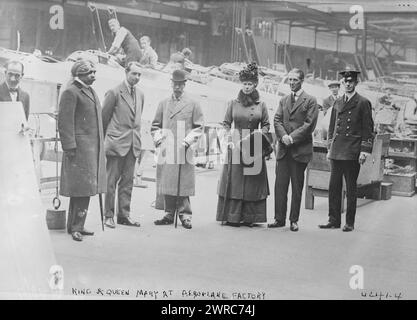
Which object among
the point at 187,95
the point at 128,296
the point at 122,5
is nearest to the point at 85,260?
the point at 128,296

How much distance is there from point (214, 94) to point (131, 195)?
808mm

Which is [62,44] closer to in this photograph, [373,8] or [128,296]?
[128,296]

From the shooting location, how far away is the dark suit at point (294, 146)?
3986 millimetres

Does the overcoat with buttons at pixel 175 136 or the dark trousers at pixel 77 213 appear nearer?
the dark trousers at pixel 77 213

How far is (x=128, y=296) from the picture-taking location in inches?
129

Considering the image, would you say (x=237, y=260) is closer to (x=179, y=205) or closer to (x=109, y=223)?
(x=179, y=205)

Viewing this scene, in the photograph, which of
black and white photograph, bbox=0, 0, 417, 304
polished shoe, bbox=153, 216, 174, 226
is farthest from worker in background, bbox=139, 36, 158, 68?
polished shoe, bbox=153, 216, 174, 226

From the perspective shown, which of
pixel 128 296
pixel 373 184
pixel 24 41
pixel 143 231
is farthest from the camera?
pixel 373 184

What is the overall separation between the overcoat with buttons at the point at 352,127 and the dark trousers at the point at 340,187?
3.5 inches

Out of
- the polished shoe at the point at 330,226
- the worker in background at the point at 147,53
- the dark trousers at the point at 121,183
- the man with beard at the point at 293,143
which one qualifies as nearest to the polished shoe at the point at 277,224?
the man with beard at the point at 293,143

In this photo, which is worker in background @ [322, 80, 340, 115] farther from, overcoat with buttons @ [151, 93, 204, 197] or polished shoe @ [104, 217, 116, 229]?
polished shoe @ [104, 217, 116, 229]

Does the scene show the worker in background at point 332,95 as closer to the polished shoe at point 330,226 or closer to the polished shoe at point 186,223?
the polished shoe at point 330,226

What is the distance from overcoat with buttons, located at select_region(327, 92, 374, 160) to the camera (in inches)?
152

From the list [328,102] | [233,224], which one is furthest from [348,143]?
[233,224]
